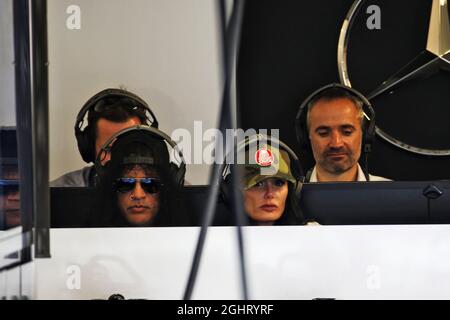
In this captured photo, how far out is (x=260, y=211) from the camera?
92 cm

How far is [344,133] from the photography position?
915 millimetres

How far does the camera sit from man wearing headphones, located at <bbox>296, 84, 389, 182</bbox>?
874 millimetres

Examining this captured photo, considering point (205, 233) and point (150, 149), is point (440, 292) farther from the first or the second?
point (150, 149)

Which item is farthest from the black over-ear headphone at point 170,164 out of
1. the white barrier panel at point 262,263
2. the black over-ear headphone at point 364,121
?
the black over-ear headphone at point 364,121

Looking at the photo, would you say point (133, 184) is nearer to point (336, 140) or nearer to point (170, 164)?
point (170, 164)

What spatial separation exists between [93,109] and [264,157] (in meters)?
0.34

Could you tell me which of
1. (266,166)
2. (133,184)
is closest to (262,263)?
(266,166)

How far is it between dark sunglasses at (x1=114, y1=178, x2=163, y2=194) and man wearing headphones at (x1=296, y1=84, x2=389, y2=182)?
0.96 feet

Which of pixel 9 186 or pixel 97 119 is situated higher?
pixel 97 119

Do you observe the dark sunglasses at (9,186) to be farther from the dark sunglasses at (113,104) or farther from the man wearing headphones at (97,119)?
the dark sunglasses at (113,104)

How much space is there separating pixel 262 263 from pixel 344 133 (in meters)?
0.30

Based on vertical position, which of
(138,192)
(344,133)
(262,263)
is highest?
(344,133)

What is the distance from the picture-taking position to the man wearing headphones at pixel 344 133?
87 cm
